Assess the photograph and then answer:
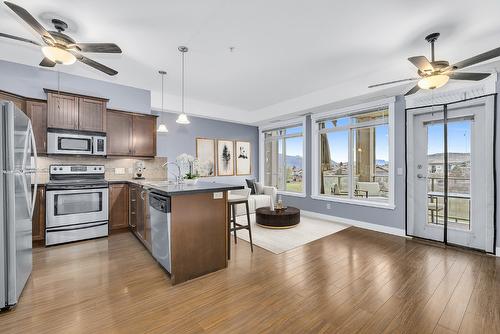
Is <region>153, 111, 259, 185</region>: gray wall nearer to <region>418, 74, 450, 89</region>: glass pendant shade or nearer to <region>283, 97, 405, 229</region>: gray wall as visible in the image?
<region>283, 97, 405, 229</region>: gray wall

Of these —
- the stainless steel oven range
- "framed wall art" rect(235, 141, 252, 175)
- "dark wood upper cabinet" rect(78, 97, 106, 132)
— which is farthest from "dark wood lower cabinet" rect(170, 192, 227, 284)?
"framed wall art" rect(235, 141, 252, 175)

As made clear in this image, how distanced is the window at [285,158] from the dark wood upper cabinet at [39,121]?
5.41m

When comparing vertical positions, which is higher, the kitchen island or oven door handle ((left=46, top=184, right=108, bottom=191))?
oven door handle ((left=46, top=184, right=108, bottom=191))

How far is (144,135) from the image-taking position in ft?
16.1

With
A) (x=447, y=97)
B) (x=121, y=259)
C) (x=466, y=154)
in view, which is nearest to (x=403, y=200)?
(x=466, y=154)

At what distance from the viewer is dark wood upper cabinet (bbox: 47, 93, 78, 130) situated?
382 cm

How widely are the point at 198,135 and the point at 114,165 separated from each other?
87.1 inches

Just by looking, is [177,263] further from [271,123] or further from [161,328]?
[271,123]

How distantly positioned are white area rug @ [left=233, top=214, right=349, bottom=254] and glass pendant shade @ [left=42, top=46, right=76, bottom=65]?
3509 mm

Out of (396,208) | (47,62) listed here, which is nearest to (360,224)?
(396,208)

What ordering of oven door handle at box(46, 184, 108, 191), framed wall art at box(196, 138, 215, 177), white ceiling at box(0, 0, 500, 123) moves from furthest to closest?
1. framed wall art at box(196, 138, 215, 177)
2. oven door handle at box(46, 184, 108, 191)
3. white ceiling at box(0, 0, 500, 123)

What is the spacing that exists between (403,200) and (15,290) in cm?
550

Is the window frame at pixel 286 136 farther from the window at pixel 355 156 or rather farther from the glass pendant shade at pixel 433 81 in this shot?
the glass pendant shade at pixel 433 81

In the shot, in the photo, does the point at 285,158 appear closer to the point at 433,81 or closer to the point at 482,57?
the point at 433,81
